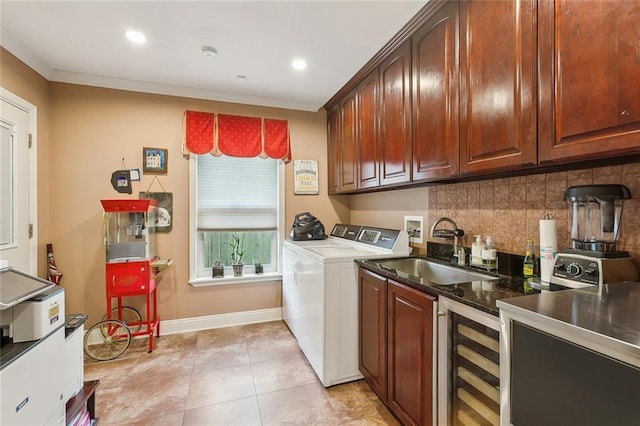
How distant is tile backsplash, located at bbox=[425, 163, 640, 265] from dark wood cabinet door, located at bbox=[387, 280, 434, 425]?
0.71 meters

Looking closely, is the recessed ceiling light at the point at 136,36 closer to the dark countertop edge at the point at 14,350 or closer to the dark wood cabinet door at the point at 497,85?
the dark countertop edge at the point at 14,350

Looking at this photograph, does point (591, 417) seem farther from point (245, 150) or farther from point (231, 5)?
point (245, 150)

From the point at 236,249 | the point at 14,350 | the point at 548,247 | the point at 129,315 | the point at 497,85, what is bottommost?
the point at 129,315

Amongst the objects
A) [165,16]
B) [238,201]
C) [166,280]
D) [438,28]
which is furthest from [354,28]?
[166,280]

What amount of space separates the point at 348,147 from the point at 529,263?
1.93 m

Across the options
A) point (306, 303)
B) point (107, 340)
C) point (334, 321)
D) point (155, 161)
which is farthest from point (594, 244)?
point (107, 340)

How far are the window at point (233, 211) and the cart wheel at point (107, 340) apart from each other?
30.0 inches

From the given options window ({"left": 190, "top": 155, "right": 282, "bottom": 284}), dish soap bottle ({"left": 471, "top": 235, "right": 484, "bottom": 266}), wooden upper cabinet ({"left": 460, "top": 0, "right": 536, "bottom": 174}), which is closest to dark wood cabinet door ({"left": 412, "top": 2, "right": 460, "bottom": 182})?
wooden upper cabinet ({"left": 460, "top": 0, "right": 536, "bottom": 174})

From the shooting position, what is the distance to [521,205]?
5.27 feet

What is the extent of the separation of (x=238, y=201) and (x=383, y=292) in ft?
6.92

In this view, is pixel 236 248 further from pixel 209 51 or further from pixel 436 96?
pixel 436 96

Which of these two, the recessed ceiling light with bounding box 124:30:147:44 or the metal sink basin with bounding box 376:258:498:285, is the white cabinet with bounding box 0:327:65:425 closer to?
the metal sink basin with bounding box 376:258:498:285

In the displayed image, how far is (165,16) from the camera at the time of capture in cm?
185

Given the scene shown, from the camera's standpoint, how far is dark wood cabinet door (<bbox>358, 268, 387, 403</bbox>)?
5.77ft
